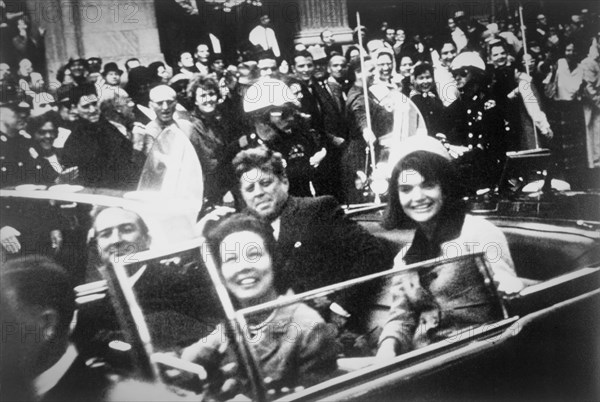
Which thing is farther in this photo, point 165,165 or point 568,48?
point 568,48

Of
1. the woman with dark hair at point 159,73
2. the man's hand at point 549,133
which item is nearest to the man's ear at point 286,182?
the woman with dark hair at point 159,73

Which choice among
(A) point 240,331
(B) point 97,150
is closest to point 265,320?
(A) point 240,331

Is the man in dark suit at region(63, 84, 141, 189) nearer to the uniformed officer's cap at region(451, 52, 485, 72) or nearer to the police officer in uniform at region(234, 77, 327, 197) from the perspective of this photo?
the police officer in uniform at region(234, 77, 327, 197)

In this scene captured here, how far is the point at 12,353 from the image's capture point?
2939 mm

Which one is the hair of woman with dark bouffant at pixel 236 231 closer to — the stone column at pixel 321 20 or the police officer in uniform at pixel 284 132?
the police officer in uniform at pixel 284 132

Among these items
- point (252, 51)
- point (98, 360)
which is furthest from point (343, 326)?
point (252, 51)

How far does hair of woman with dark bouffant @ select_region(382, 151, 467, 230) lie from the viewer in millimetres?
3361

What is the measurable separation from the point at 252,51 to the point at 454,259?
1623mm

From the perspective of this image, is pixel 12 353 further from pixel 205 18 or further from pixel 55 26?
pixel 205 18

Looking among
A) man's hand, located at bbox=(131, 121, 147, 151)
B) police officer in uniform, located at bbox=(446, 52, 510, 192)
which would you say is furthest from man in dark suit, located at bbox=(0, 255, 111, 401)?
police officer in uniform, located at bbox=(446, 52, 510, 192)

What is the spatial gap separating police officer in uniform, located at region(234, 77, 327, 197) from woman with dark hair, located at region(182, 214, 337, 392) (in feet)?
1.16

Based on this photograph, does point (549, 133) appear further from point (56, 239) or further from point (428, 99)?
point (56, 239)

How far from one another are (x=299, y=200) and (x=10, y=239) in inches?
57.3

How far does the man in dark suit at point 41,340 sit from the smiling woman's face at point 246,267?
29.4 inches
